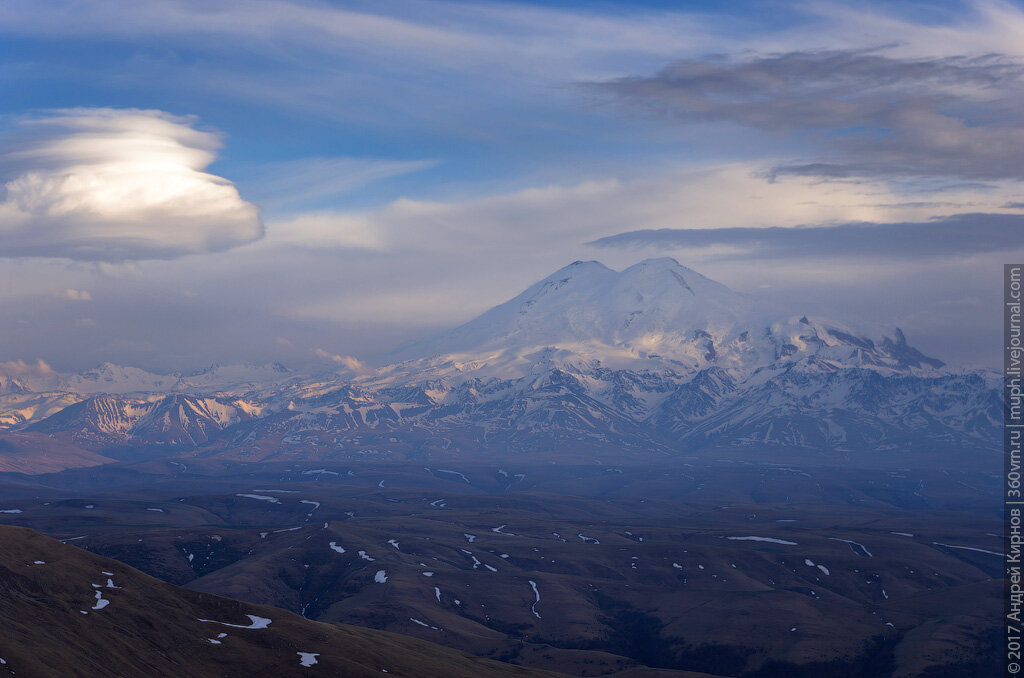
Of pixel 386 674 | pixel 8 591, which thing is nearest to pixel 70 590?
pixel 8 591

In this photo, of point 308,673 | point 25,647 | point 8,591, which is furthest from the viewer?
point 308,673

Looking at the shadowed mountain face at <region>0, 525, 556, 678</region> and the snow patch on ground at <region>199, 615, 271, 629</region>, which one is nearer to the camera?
the shadowed mountain face at <region>0, 525, 556, 678</region>

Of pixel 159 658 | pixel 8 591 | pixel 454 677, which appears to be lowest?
pixel 454 677

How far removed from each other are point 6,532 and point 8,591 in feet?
76.6

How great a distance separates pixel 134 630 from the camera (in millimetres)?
173250

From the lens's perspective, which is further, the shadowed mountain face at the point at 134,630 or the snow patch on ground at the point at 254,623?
the snow patch on ground at the point at 254,623

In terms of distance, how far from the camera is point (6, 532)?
186250mm

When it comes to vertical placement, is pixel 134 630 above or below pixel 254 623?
above

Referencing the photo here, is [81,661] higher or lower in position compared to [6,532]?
lower

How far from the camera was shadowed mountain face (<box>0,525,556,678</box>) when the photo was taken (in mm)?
155500

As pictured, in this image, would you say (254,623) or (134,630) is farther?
(254,623)

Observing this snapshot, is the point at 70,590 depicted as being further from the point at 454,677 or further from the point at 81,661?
the point at 454,677

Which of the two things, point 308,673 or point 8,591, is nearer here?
point 8,591

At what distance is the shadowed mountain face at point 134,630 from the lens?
156 m
